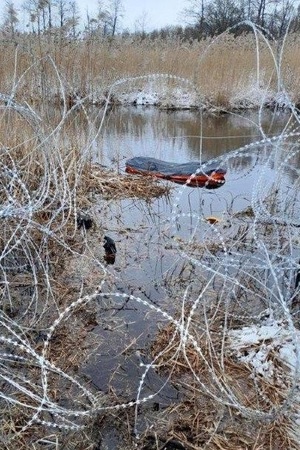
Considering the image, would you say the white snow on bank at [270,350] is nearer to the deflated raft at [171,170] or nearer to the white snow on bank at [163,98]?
the deflated raft at [171,170]

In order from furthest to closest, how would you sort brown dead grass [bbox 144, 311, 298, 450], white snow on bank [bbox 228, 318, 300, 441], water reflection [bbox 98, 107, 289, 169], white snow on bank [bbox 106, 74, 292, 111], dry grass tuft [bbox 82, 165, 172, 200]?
white snow on bank [bbox 106, 74, 292, 111], water reflection [bbox 98, 107, 289, 169], dry grass tuft [bbox 82, 165, 172, 200], white snow on bank [bbox 228, 318, 300, 441], brown dead grass [bbox 144, 311, 298, 450]

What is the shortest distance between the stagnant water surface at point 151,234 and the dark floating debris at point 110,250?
0.13ft

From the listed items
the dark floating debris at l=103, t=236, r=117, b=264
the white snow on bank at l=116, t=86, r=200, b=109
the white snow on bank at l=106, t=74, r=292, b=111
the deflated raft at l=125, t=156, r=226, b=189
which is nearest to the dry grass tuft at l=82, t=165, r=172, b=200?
the deflated raft at l=125, t=156, r=226, b=189

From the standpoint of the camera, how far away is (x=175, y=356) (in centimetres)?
202

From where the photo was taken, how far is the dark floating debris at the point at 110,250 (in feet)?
9.64

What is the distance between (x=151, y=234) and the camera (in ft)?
11.1

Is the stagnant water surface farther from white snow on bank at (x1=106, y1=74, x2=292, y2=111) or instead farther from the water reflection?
white snow on bank at (x1=106, y1=74, x2=292, y2=111)

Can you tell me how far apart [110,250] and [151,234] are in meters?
0.49

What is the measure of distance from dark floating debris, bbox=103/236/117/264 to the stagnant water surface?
0.13 feet

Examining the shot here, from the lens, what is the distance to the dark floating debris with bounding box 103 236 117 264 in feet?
9.64

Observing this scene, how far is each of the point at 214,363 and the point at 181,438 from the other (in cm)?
44

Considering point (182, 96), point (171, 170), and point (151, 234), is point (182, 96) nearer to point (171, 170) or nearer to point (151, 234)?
point (171, 170)

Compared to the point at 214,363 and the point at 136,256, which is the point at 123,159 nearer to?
the point at 136,256

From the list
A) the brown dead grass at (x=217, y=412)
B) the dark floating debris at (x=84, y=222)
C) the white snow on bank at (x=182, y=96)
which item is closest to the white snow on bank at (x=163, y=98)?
the white snow on bank at (x=182, y=96)
